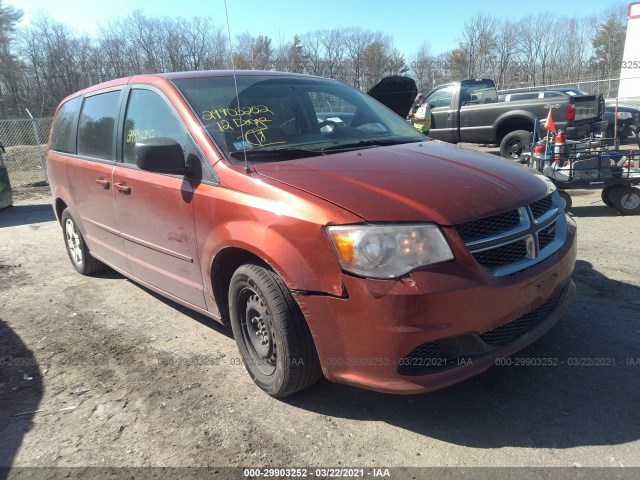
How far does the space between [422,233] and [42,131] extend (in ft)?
71.5

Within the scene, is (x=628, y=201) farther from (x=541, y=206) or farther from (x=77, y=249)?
(x=77, y=249)

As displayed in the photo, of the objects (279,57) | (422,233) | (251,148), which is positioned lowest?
(422,233)

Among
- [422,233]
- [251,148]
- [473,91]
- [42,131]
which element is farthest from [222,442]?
[42,131]

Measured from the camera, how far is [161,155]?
9.36 feet

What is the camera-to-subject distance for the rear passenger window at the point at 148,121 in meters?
3.18

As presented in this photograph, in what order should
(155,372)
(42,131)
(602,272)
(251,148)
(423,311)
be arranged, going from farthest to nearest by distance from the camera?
(42,131) < (602,272) < (155,372) < (251,148) < (423,311)

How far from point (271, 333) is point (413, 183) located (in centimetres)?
113

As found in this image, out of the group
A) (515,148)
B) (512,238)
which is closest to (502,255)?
(512,238)

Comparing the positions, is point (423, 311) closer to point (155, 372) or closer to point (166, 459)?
point (166, 459)

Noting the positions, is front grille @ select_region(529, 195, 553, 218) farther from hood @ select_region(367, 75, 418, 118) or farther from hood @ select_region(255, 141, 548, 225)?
hood @ select_region(367, 75, 418, 118)

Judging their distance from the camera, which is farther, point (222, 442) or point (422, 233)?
point (222, 442)

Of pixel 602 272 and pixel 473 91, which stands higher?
pixel 473 91

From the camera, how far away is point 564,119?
11.1m

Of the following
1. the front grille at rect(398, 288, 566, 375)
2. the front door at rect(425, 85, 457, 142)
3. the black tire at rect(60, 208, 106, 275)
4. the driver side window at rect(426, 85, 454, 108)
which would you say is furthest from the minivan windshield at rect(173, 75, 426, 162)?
the driver side window at rect(426, 85, 454, 108)
